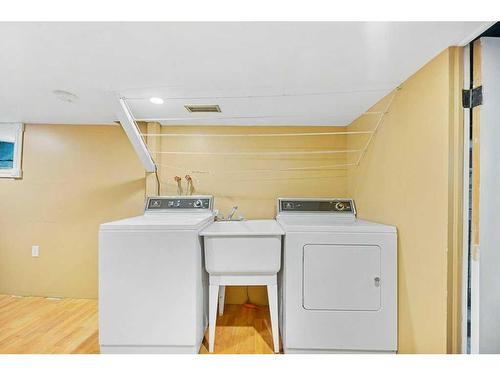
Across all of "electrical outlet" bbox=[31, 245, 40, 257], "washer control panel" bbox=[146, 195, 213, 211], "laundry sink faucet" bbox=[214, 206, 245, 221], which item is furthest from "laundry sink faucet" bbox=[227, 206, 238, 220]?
"electrical outlet" bbox=[31, 245, 40, 257]

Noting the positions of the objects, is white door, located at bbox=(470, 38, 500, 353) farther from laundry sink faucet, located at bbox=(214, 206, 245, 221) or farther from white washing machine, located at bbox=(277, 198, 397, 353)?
laundry sink faucet, located at bbox=(214, 206, 245, 221)

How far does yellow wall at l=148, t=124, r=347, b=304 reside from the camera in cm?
282

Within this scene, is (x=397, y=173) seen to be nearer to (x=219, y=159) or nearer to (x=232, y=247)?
(x=232, y=247)

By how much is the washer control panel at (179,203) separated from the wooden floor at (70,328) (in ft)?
3.50

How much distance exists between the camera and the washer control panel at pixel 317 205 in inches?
92.8

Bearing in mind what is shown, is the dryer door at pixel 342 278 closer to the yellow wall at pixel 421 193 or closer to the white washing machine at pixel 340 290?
the white washing machine at pixel 340 290

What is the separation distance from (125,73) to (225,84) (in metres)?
0.63

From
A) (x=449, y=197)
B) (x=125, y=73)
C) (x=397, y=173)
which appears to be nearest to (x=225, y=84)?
(x=125, y=73)

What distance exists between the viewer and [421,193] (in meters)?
1.53

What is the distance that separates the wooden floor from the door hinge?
1.96m

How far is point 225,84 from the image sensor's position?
180cm

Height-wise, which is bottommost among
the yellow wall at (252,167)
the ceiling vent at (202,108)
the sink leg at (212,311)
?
the sink leg at (212,311)

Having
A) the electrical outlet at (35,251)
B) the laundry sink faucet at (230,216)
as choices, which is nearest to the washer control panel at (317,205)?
the laundry sink faucet at (230,216)

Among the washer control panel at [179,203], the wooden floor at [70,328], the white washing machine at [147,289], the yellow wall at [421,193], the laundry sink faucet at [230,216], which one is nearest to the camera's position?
the yellow wall at [421,193]
